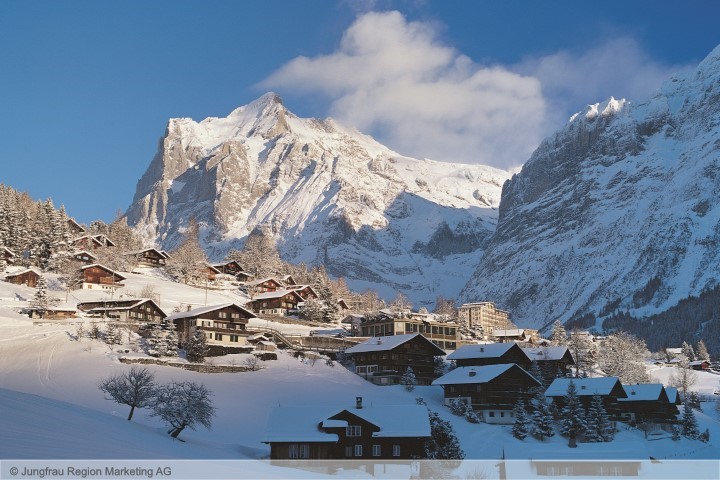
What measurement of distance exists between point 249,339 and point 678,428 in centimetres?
5399

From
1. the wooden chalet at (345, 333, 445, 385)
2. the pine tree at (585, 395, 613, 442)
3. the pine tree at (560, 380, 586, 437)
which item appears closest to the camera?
the pine tree at (585, 395, 613, 442)

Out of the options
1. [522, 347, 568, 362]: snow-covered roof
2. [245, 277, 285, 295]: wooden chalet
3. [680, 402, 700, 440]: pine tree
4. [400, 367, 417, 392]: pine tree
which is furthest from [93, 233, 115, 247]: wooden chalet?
[680, 402, 700, 440]: pine tree

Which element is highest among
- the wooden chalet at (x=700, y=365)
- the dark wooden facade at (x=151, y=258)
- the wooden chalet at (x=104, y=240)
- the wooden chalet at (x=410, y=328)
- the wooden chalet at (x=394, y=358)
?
the wooden chalet at (x=104, y=240)

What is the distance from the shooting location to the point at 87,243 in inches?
5448

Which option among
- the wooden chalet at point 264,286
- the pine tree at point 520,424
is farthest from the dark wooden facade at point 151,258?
the pine tree at point 520,424

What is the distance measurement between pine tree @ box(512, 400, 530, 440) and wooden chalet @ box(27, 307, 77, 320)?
173ft

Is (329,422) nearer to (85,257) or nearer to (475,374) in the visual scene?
(475,374)

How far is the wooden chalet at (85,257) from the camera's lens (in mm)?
122425

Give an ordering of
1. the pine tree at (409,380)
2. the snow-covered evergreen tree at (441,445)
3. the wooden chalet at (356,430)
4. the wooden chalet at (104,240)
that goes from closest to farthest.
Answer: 1. the wooden chalet at (356,430)
2. the snow-covered evergreen tree at (441,445)
3. the pine tree at (409,380)
4. the wooden chalet at (104,240)

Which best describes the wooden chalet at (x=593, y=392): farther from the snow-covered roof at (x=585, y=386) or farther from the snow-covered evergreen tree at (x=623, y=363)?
the snow-covered evergreen tree at (x=623, y=363)

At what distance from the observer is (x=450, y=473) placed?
53.7 m

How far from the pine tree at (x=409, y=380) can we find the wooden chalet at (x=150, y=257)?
72.3 m

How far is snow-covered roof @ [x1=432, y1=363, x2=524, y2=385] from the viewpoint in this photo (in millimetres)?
81000

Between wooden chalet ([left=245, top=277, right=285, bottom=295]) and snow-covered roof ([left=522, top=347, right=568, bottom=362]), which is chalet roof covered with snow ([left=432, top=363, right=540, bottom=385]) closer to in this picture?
snow-covered roof ([left=522, top=347, right=568, bottom=362])
